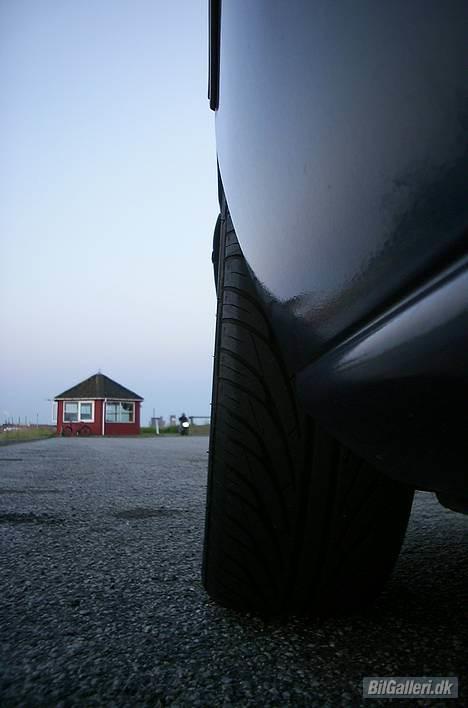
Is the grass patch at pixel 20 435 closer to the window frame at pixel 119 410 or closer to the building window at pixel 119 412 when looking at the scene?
the window frame at pixel 119 410

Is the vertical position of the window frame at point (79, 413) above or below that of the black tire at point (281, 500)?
below

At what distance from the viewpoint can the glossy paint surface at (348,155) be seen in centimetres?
44

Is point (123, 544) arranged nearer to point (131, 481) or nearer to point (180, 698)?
point (180, 698)

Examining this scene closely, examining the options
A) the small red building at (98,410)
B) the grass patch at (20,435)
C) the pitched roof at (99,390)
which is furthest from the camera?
the pitched roof at (99,390)

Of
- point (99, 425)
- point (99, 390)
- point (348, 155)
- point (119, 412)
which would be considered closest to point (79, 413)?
point (99, 425)

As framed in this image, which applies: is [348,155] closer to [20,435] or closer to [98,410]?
[20,435]

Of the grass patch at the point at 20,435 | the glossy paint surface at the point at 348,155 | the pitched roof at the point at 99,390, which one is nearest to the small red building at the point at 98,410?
the pitched roof at the point at 99,390

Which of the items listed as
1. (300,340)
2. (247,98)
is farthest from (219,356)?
(247,98)

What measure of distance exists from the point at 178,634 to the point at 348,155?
78 cm

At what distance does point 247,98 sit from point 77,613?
0.95 metres

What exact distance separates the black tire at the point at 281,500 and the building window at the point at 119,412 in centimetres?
2737

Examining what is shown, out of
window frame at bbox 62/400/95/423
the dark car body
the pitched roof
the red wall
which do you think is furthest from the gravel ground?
the pitched roof

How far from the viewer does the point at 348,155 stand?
550mm

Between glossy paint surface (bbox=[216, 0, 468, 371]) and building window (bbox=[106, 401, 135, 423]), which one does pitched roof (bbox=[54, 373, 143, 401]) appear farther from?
glossy paint surface (bbox=[216, 0, 468, 371])
